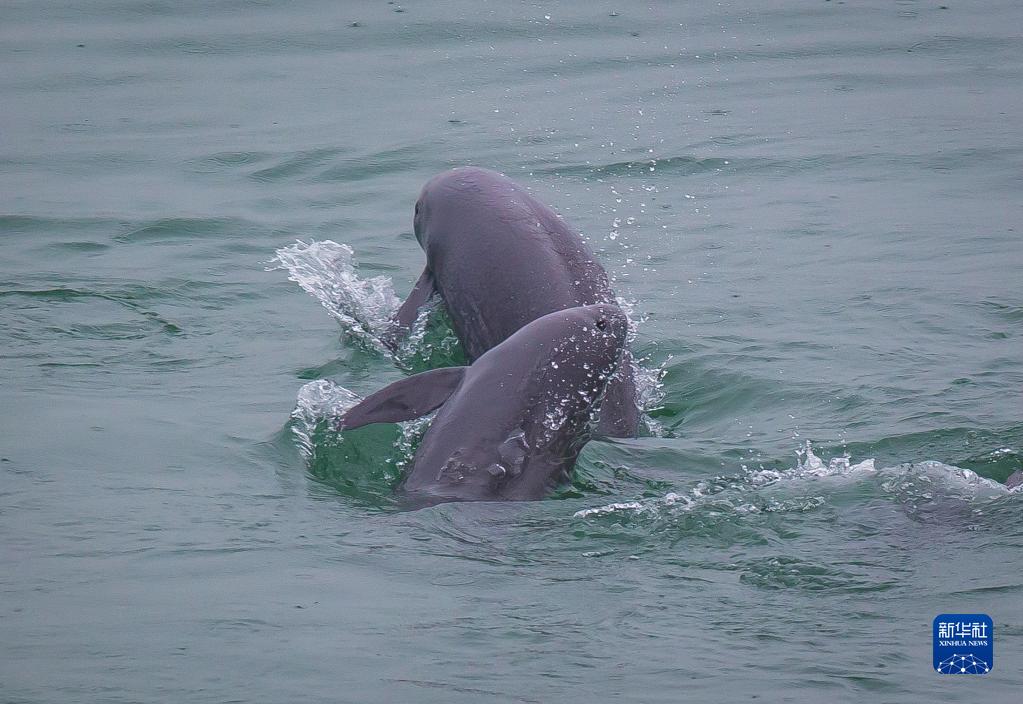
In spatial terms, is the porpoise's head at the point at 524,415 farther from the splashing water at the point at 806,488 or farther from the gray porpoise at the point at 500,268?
the gray porpoise at the point at 500,268

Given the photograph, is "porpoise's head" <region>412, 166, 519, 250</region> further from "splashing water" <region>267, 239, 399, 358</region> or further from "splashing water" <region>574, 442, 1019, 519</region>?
"splashing water" <region>574, 442, 1019, 519</region>

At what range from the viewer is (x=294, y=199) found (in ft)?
48.8

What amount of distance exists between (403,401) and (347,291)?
3.43 metres

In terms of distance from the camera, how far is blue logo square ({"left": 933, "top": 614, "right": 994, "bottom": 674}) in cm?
548

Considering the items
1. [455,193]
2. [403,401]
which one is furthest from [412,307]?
[403,401]

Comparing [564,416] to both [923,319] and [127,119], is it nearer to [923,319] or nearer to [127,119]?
[923,319]

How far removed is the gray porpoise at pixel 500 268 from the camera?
931 cm

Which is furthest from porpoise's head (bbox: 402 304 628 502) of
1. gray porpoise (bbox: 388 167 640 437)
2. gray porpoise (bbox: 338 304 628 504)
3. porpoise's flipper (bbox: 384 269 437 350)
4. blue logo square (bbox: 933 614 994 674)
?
blue logo square (bbox: 933 614 994 674)

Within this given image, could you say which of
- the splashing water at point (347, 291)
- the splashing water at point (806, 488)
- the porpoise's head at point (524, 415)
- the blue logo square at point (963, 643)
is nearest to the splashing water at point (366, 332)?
A: the splashing water at point (347, 291)

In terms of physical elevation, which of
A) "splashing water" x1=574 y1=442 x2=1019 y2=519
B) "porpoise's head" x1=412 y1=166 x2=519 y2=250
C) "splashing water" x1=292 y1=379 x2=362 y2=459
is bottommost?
"splashing water" x1=574 y1=442 x2=1019 y2=519

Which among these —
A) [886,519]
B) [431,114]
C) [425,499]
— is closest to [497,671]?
[425,499]

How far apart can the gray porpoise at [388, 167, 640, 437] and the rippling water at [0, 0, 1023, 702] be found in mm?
267

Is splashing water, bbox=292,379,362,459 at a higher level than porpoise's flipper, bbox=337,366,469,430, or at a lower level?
lower

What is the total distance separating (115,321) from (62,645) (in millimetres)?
5488
